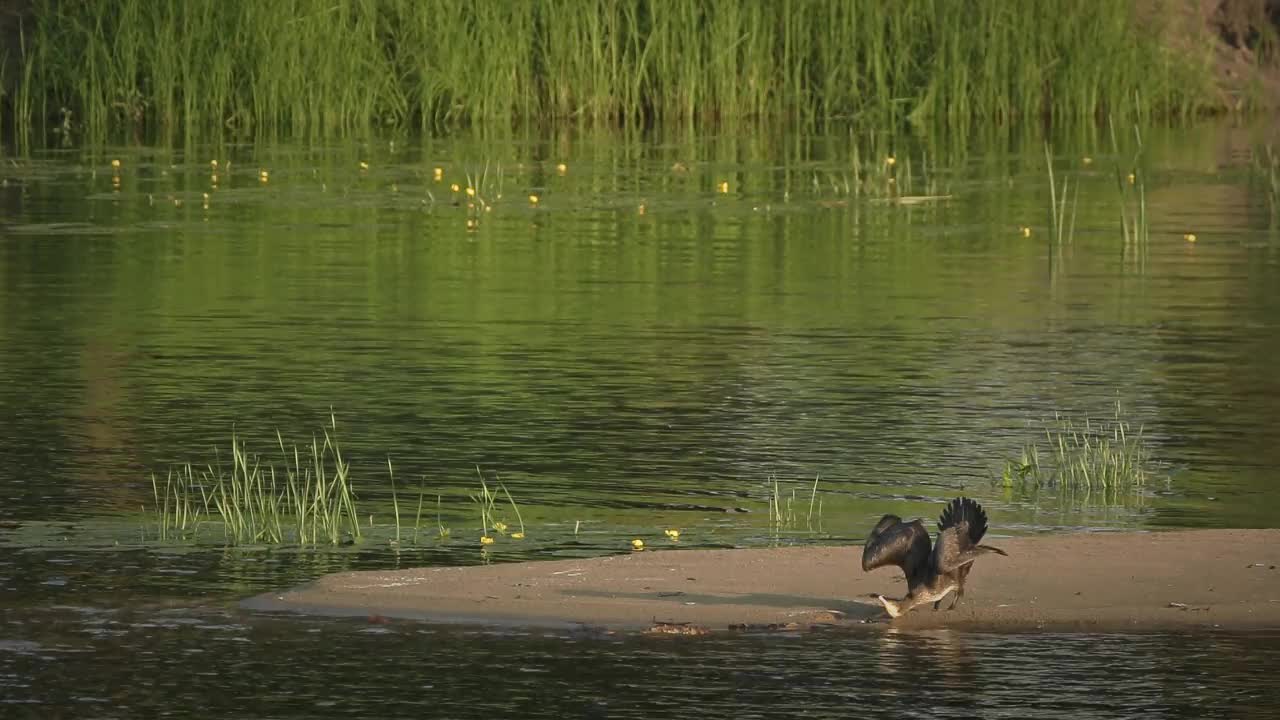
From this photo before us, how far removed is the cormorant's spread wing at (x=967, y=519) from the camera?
30.0ft

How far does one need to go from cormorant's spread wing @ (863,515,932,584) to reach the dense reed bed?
2727cm

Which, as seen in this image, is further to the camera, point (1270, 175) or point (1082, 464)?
point (1270, 175)

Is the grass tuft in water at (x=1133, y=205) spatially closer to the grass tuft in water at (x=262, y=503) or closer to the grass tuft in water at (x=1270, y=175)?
the grass tuft in water at (x=1270, y=175)

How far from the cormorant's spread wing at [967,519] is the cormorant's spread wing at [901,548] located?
0.29 feet

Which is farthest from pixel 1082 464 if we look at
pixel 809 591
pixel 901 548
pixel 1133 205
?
pixel 1133 205

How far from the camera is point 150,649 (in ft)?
29.1

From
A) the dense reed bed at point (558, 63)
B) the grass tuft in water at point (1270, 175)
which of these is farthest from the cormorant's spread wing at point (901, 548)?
the dense reed bed at point (558, 63)

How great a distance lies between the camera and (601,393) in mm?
15008

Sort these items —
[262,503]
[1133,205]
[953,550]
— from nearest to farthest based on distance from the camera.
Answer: [953,550], [262,503], [1133,205]

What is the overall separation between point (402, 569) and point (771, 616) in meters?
1.46

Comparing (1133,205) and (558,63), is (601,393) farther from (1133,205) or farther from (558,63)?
(558,63)

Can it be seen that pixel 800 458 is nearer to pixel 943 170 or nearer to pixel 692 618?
pixel 692 618

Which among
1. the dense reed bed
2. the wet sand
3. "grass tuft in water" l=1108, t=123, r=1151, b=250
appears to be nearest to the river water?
"grass tuft in water" l=1108, t=123, r=1151, b=250

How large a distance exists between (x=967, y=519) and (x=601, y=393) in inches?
235
